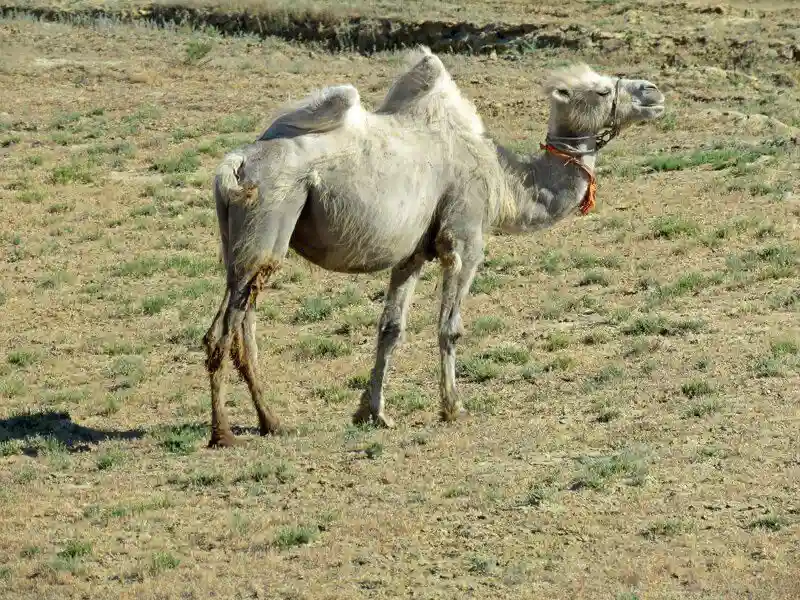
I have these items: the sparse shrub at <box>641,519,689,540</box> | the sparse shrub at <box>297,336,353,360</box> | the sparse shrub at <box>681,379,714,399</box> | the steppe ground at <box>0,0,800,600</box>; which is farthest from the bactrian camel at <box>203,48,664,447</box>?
the sparse shrub at <box>641,519,689,540</box>


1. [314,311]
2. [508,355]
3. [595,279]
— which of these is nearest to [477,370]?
[508,355]

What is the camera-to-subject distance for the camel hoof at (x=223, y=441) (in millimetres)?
11984

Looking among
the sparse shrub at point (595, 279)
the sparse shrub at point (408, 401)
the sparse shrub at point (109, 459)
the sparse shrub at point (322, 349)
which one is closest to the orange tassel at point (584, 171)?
the sparse shrub at point (408, 401)

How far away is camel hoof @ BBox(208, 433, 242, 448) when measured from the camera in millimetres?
11984

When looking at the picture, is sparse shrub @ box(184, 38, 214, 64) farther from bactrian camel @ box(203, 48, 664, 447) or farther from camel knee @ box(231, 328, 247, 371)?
camel knee @ box(231, 328, 247, 371)

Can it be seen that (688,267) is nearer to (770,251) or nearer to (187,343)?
(770,251)

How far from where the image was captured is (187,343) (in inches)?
→ 626

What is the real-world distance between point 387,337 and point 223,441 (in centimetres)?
158

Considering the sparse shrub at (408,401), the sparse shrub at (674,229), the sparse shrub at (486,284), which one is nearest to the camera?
the sparse shrub at (408,401)

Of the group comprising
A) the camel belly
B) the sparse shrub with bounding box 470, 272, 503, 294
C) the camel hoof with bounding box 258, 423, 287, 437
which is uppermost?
the camel belly

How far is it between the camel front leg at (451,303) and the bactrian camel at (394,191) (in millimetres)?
11

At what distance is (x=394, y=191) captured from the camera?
1190 cm

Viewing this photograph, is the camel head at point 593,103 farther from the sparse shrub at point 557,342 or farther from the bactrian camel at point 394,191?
the sparse shrub at point 557,342

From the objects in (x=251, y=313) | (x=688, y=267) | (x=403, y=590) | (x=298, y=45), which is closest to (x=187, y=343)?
(x=251, y=313)
